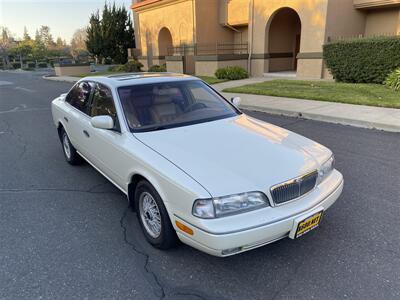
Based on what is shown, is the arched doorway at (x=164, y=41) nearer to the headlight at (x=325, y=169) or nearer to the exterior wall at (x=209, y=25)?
the exterior wall at (x=209, y=25)

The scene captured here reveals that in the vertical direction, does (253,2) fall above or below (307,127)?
above

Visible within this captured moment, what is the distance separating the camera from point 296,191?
8.36ft

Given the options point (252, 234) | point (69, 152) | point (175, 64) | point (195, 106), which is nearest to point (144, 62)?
point (175, 64)

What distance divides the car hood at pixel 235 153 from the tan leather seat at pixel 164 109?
26 cm

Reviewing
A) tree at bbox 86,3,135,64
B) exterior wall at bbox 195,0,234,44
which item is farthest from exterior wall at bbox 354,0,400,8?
tree at bbox 86,3,135,64

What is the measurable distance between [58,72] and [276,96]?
24.0 metres

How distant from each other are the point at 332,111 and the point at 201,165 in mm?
6667

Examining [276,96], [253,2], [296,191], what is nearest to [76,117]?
[296,191]

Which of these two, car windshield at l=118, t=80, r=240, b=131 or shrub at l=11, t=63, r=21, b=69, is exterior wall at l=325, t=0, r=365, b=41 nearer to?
car windshield at l=118, t=80, r=240, b=131

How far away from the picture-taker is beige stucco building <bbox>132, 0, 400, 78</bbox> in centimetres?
1486

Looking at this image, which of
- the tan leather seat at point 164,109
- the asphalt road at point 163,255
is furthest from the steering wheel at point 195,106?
the asphalt road at point 163,255

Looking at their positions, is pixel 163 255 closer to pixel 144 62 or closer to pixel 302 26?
pixel 302 26

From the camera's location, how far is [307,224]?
8.29 ft

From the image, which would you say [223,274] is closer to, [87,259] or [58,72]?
[87,259]
